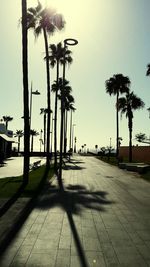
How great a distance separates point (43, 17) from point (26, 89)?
39.1 ft

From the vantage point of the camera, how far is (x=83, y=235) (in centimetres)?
902

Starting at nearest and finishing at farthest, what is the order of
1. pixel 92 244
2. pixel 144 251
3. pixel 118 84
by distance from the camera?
pixel 144 251, pixel 92 244, pixel 118 84

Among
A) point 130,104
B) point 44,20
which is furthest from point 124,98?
point 44,20

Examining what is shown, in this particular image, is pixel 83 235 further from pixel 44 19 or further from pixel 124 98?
pixel 124 98

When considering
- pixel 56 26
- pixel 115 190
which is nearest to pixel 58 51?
pixel 56 26

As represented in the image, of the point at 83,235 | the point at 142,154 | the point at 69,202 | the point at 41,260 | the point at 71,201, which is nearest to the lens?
the point at 41,260

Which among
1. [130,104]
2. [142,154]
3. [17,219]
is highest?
[130,104]

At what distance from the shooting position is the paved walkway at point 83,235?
273 inches

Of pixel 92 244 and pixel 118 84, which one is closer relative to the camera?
pixel 92 244

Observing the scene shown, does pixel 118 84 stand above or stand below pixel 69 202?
above

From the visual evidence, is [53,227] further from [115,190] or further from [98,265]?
[115,190]

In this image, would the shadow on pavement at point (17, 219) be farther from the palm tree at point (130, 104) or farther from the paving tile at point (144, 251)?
the palm tree at point (130, 104)

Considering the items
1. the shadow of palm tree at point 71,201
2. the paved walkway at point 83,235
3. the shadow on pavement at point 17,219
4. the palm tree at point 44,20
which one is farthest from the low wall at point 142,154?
the shadow on pavement at point 17,219

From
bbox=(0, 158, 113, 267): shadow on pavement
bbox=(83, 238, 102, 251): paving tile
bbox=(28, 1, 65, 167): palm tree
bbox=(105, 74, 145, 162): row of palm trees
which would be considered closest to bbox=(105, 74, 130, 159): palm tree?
bbox=(105, 74, 145, 162): row of palm trees
